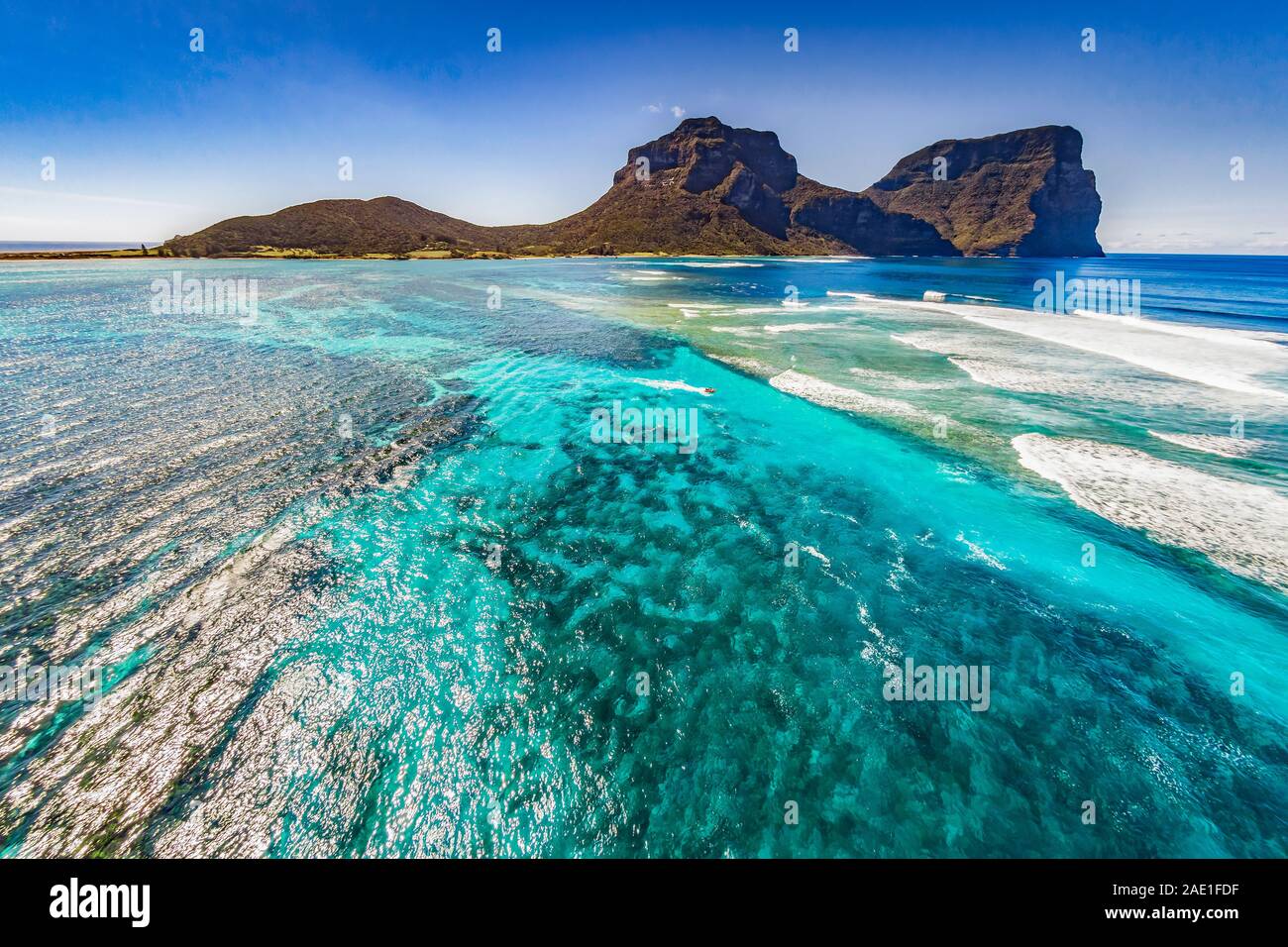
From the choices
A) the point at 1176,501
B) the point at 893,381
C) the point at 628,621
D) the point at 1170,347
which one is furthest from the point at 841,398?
the point at 1170,347

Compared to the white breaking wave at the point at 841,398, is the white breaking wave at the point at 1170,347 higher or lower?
higher

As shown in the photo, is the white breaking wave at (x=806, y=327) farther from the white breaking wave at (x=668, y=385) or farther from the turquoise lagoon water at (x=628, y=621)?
the turquoise lagoon water at (x=628, y=621)

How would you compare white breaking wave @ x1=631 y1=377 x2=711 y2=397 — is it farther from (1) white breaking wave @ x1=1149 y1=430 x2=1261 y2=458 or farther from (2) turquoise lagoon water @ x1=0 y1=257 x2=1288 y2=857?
(1) white breaking wave @ x1=1149 y1=430 x2=1261 y2=458

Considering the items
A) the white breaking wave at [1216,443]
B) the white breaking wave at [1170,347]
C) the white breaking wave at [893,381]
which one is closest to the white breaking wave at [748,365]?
the white breaking wave at [893,381]

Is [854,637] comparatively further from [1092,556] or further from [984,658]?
[1092,556]

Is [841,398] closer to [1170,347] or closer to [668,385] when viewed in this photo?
[668,385]

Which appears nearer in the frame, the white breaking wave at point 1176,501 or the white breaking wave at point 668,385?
the white breaking wave at point 1176,501

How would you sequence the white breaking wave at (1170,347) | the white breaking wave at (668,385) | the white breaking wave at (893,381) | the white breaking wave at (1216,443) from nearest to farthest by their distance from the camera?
the white breaking wave at (1216,443) → the white breaking wave at (668,385) → the white breaking wave at (893,381) → the white breaking wave at (1170,347)
